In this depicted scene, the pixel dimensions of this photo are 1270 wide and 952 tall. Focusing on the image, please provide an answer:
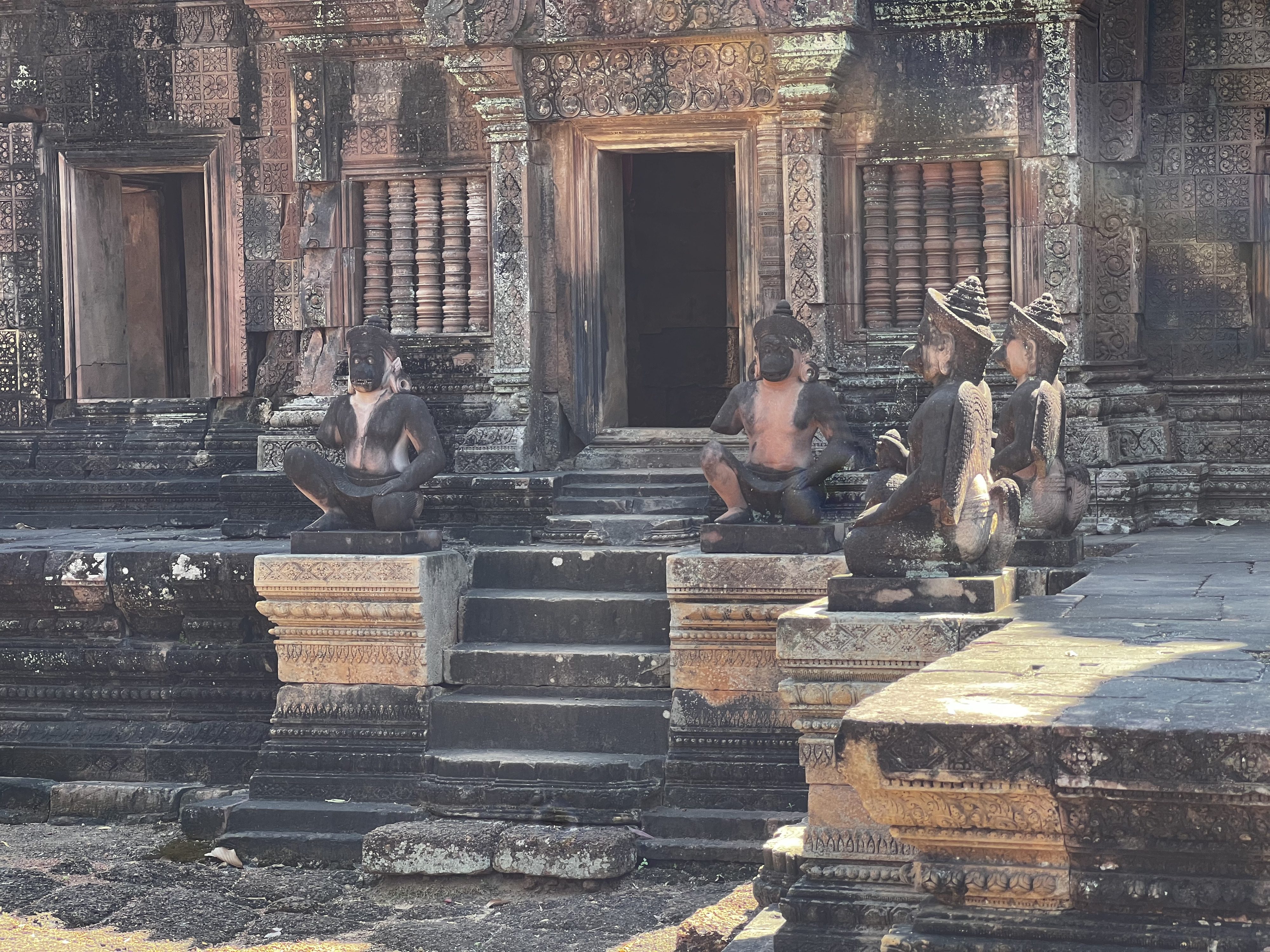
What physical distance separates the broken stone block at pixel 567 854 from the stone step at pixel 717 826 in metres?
0.16

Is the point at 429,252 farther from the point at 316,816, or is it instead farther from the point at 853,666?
the point at 853,666

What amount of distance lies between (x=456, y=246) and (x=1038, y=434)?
413cm

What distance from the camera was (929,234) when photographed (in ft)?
29.6

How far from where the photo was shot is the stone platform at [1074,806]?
3213 millimetres

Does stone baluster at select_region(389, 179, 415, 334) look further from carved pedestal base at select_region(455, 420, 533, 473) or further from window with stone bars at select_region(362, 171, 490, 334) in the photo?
carved pedestal base at select_region(455, 420, 533, 473)

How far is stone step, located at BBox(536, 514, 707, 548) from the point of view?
8266 millimetres

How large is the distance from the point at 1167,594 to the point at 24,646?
5.38m

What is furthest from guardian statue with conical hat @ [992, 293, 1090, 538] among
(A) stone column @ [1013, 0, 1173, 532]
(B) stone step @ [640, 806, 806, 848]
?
(A) stone column @ [1013, 0, 1173, 532]

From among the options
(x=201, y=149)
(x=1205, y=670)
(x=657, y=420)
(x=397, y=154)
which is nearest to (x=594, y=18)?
(x=397, y=154)

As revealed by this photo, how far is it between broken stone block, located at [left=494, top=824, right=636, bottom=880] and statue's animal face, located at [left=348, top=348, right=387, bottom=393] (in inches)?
82.4

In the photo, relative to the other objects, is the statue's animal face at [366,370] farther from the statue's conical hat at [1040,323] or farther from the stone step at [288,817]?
the statue's conical hat at [1040,323]

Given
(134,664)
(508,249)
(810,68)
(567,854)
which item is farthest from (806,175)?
(134,664)

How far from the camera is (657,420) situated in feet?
44.4

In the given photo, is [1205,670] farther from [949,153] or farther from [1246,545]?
[949,153]
